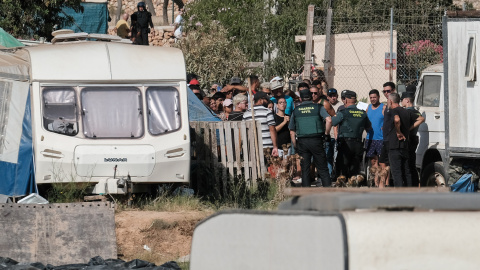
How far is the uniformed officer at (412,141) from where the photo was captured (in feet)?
50.6

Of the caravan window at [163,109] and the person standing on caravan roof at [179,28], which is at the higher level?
the person standing on caravan roof at [179,28]

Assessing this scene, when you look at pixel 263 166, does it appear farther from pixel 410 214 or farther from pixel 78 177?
pixel 410 214

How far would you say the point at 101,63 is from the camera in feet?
47.5

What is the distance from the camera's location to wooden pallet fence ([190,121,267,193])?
16.1 metres

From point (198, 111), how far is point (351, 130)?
11.1ft

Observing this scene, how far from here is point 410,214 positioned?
375 cm

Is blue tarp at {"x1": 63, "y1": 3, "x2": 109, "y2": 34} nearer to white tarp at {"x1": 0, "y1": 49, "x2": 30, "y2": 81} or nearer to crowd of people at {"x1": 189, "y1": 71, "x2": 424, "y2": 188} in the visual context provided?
crowd of people at {"x1": 189, "y1": 71, "x2": 424, "y2": 188}

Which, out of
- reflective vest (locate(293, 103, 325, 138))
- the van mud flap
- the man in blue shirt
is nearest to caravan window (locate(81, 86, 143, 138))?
reflective vest (locate(293, 103, 325, 138))

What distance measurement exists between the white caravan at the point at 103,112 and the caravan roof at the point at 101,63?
15mm

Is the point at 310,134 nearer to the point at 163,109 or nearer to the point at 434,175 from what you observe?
the point at 434,175

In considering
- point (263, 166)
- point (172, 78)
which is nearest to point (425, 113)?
point (263, 166)

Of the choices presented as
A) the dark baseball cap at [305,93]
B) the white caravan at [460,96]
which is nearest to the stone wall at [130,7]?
the dark baseball cap at [305,93]

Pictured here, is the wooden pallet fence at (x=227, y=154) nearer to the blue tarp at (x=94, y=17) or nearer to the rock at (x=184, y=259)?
the rock at (x=184, y=259)

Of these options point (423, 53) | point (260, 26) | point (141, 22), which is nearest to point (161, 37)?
point (260, 26)
